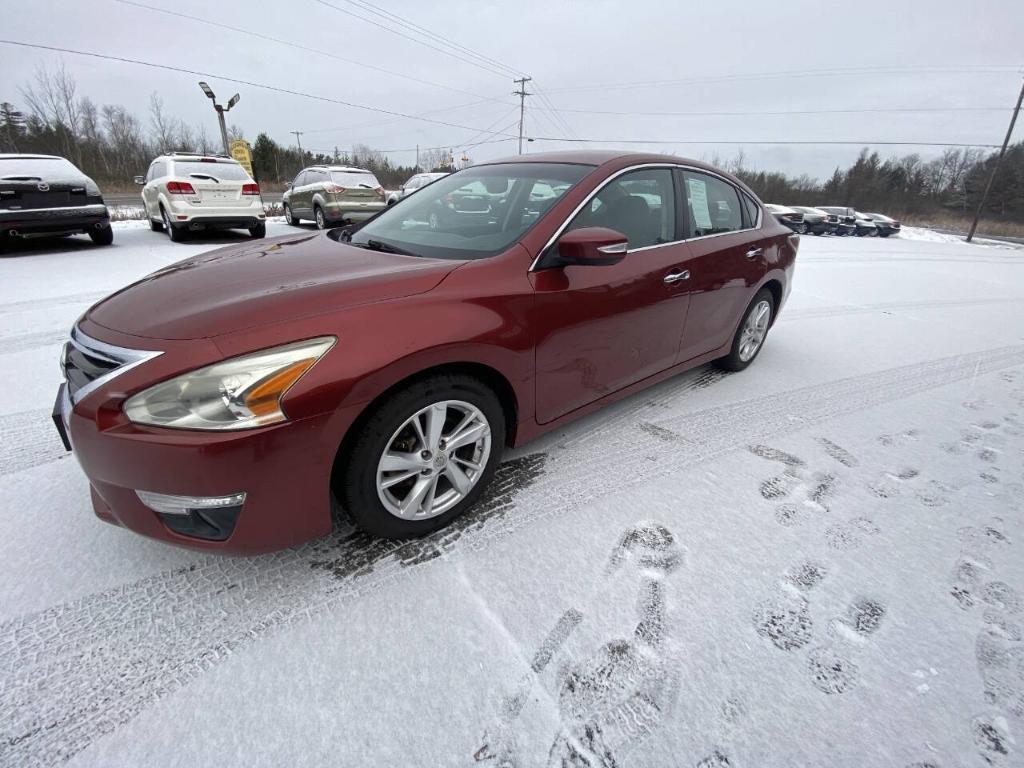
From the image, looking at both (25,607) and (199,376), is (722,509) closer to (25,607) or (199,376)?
(199,376)

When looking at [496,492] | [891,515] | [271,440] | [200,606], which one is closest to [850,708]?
[891,515]

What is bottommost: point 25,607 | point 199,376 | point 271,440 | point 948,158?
point 25,607

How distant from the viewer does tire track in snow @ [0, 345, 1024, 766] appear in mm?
1356

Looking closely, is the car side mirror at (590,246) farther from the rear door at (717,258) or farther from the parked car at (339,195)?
the parked car at (339,195)

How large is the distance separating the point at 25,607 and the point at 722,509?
2.59 m

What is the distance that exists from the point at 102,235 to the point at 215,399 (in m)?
8.68

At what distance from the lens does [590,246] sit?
202 cm

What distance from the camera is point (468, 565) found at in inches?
74.1

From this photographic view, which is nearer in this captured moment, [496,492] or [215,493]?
[215,493]

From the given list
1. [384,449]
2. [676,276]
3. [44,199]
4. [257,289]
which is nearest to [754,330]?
[676,276]

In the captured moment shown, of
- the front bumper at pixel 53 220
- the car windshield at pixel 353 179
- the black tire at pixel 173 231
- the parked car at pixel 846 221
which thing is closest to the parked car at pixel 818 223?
the parked car at pixel 846 221

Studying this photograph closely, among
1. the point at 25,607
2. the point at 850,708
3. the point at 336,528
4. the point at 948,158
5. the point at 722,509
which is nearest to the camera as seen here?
the point at 850,708

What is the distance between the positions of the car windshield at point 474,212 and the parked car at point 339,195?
7.98 m

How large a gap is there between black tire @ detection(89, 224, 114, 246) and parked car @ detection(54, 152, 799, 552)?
23.4 feet
